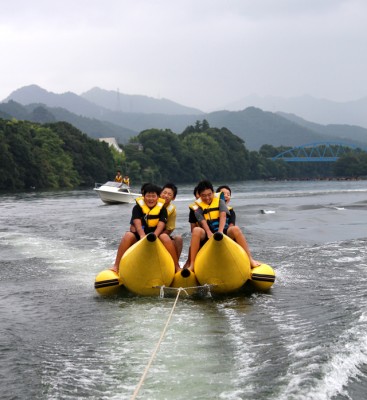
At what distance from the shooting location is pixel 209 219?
26.9 ft

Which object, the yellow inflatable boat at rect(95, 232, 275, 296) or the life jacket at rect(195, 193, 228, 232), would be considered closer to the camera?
the yellow inflatable boat at rect(95, 232, 275, 296)

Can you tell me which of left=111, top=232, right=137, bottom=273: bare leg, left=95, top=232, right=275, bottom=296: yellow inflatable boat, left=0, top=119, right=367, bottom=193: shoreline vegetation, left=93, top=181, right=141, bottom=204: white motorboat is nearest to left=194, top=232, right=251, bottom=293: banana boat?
left=95, top=232, right=275, bottom=296: yellow inflatable boat

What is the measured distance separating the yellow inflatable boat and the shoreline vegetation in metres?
50.8

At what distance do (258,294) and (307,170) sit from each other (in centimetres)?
14299

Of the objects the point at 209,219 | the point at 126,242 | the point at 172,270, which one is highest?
the point at 209,219

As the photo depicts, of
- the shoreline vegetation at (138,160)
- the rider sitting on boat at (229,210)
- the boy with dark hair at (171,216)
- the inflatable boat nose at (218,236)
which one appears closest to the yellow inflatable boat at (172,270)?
the inflatable boat nose at (218,236)

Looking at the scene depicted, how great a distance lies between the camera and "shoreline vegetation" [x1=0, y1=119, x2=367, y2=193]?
201ft

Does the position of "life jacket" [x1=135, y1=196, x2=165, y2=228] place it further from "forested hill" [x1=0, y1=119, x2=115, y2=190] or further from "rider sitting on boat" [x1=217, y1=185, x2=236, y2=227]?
"forested hill" [x1=0, y1=119, x2=115, y2=190]

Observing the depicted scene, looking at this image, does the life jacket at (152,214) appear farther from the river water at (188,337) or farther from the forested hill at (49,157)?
the forested hill at (49,157)

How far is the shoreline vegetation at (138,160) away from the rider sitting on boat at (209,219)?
166ft

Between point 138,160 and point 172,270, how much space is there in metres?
86.1

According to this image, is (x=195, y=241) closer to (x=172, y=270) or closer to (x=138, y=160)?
(x=172, y=270)

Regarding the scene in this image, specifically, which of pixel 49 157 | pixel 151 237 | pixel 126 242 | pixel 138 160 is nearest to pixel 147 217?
pixel 126 242

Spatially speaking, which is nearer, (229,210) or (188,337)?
(188,337)
